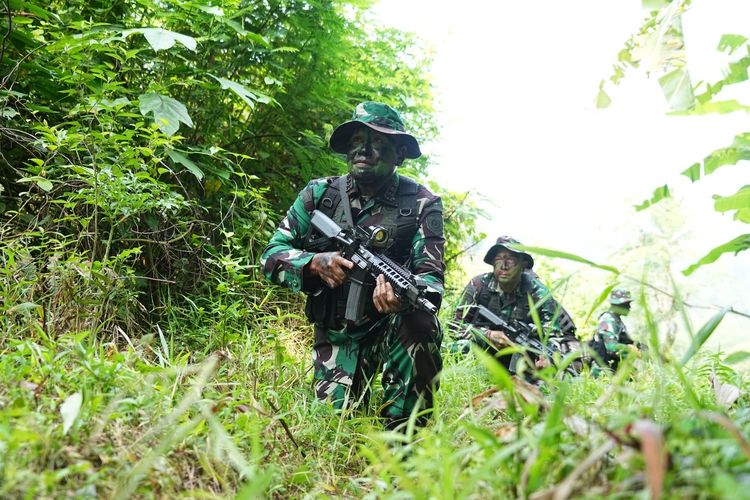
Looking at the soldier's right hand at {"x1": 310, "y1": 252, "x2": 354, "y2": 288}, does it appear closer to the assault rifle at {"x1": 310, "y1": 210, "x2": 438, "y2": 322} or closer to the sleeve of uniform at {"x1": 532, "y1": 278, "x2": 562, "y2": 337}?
the assault rifle at {"x1": 310, "y1": 210, "x2": 438, "y2": 322}

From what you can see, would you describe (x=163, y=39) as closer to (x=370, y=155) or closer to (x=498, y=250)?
(x=370, y=155)

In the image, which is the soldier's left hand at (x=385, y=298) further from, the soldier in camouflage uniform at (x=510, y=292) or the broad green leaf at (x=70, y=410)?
the soldier in camouflage uniform at (x=510, y=292)

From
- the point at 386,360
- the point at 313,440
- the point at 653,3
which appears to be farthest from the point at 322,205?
the point at 653,3

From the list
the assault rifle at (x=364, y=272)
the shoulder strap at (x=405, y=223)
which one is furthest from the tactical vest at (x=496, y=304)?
Result: the assault rifle at (x=364, y=272)

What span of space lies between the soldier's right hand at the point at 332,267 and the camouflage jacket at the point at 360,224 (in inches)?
3.9

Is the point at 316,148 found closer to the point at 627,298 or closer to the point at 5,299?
the point at 5,299

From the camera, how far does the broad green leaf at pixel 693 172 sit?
1850 mm

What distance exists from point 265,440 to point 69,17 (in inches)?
130

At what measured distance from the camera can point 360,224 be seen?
332cm

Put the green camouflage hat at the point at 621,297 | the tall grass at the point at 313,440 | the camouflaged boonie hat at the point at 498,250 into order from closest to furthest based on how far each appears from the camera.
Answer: the tall grass at the point at 313,440
the camouflaged boonie hat at the point at 498,250
the green camouflage hat at the point at 621,297

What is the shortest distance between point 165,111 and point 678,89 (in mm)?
2530

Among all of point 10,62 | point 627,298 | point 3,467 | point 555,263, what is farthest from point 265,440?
point 555,263

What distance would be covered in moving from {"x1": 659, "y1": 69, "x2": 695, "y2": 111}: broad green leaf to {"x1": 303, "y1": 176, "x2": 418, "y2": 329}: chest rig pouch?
1.67 metres

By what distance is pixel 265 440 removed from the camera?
191 centimetres
